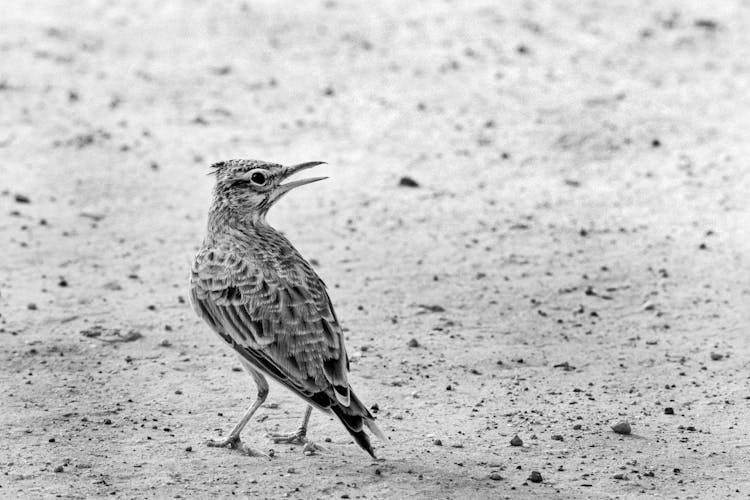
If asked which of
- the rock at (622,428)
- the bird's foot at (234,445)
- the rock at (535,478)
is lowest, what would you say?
the rock at (535,478)

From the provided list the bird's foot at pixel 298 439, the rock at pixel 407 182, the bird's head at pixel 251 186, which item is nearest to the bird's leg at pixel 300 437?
the bird's foot at pixel 298 439

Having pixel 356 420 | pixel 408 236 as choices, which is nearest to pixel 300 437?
pixel 356 420

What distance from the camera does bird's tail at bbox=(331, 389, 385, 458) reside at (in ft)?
20.1

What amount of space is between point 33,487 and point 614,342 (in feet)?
13.2

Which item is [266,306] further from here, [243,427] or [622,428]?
[622,428]

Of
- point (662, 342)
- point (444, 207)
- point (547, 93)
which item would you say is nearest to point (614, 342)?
point (662, 342)

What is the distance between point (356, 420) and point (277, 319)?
86 cm

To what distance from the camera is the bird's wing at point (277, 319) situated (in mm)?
6516

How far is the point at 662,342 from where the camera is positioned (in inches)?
330

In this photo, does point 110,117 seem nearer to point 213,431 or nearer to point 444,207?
point 444,207

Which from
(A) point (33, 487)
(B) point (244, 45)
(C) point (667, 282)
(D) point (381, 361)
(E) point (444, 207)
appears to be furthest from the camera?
(B) point (244, 45)

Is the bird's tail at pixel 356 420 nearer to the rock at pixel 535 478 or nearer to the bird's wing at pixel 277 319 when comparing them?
the bird's wing at pixel 277 319

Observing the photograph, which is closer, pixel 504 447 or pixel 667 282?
pixel 504 447

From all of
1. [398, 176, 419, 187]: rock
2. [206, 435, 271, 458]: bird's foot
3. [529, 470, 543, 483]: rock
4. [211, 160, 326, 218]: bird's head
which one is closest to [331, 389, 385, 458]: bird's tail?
[206, 435, 271, 458]: bird's foot
